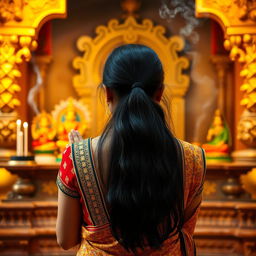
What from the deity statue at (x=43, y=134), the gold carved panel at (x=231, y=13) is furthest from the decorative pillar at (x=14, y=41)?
the gold carved panel at (x=231, y=13)

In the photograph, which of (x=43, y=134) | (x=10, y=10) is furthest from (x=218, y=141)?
(x=10, y=10)

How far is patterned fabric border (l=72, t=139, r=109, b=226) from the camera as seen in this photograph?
1493 millimetres

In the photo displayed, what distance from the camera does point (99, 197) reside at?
150 centimetres

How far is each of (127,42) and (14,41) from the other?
112 cm

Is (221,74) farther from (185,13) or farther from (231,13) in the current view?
(231,13)

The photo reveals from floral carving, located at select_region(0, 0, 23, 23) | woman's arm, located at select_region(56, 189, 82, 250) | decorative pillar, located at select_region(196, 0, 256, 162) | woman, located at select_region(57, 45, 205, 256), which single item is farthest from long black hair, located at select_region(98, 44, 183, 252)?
floral carving, located at select_region(0, 0, 23, 23)

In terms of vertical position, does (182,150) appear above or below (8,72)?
below

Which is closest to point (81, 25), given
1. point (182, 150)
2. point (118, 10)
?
point (118, 10)

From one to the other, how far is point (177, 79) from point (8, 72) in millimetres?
1483

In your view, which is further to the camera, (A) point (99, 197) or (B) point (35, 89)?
(B) point (35, 89)

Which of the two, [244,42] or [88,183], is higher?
[244,42]

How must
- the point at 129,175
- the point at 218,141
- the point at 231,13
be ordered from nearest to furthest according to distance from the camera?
the point at 129,175 → the point at 231,13 → the point at 218,141

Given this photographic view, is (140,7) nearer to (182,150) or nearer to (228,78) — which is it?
(228,78)

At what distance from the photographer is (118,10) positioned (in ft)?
15.8
